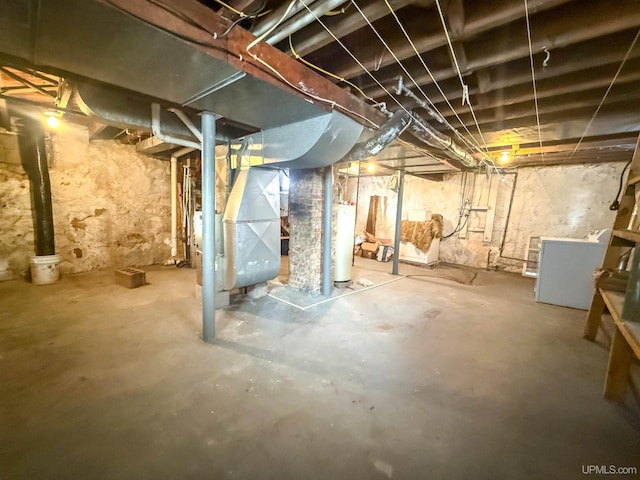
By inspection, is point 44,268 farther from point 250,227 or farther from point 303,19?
point 303,19

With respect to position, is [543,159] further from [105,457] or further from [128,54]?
[105,457]

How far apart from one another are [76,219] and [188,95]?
158 inches

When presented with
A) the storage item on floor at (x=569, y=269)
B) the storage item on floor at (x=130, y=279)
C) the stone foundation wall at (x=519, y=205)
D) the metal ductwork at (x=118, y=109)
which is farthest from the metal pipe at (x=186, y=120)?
the stone foundation wall at (x=519, y=205)

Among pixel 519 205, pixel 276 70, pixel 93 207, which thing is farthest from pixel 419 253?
pixel 93 207

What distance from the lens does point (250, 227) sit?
9.65 feet

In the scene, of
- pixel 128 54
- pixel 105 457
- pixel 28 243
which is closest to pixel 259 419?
pixel 105 457

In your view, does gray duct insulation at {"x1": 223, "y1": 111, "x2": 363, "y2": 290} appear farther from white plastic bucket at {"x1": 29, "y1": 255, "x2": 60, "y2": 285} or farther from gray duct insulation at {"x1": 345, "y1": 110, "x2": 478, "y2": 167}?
white plastic bucket at {"x1": 29, "y1": 255, "x2": 60, "y2": 285}

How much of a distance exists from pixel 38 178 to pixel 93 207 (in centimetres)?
84

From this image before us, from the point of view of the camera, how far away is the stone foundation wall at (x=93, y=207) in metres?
3.72

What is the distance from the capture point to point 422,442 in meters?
1.38

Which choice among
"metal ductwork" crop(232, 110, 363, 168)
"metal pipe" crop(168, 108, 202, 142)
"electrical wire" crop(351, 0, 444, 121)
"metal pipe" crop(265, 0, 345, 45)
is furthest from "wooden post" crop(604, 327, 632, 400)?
"metal pipe" crop(168, 108, 202, 142)

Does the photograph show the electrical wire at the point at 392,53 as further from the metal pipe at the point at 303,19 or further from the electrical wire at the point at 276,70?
the electrical wire at the point at 276,70

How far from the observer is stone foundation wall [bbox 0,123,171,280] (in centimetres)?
372

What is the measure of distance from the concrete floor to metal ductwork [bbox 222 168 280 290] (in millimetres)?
490
